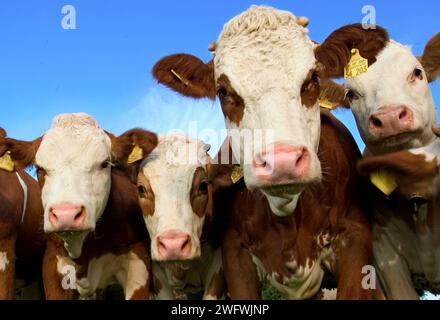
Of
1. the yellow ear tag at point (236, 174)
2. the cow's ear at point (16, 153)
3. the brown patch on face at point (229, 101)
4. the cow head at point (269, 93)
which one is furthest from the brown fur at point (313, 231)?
the cow's ear at point (16, 153)

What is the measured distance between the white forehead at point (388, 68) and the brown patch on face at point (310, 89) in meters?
1.37

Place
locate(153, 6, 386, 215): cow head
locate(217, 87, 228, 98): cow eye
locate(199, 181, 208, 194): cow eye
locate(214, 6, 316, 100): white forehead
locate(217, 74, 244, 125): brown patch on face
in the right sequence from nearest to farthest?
locate(153, 6, 386, 215): cow head
locate(214, 6, 316, 100): white forehead
locate(217, 74, 244, 125): brown patch on face
locate(217, 87, 228, 98): cow eye
locate(199, 181, 208, 194): cow eye

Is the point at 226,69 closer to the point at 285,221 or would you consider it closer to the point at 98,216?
the point at 285,221

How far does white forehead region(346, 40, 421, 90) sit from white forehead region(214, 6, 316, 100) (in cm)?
116

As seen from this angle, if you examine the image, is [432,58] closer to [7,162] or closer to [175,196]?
[175,196]

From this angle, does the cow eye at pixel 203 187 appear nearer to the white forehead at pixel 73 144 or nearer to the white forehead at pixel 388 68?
the white forehead at pixel 73 144

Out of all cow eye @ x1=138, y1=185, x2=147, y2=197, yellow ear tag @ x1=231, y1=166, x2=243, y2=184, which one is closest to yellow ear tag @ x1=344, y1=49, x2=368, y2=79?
yellow ear tag @ x1=231, y1=166, x2=243, y2=184

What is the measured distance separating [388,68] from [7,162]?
438cm

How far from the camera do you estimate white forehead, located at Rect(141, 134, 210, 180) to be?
699 cm

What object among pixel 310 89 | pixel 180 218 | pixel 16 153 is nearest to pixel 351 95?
pixel 310 89

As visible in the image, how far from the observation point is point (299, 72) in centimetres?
495

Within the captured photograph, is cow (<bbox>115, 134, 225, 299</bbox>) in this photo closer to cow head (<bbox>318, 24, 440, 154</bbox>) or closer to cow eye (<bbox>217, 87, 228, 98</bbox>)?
cow eye (<bbox>217, 87, 228, 98</bbox>)

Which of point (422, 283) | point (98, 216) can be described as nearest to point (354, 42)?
point (422, 283)
